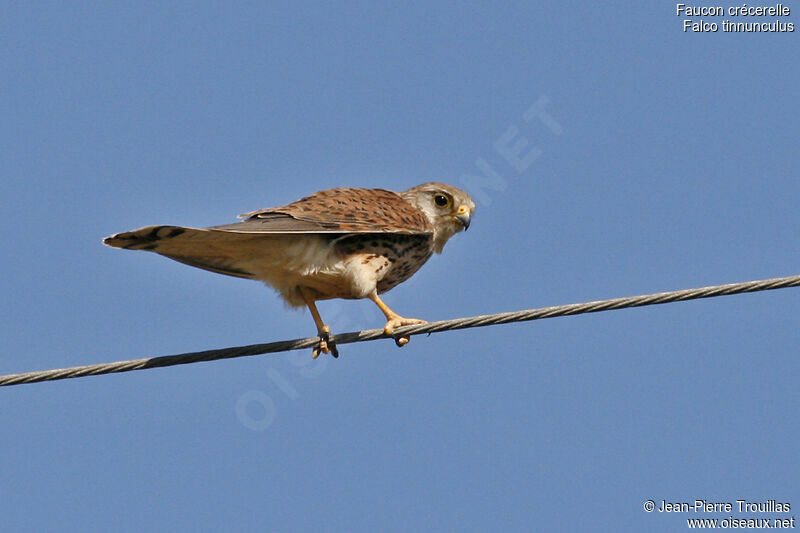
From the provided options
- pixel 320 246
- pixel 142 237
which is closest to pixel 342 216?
pixel 320 246

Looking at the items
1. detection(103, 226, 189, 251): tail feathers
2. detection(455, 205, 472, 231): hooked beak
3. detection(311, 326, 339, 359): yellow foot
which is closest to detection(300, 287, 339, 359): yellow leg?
detection(311, 326, 339, 359): yellow foot

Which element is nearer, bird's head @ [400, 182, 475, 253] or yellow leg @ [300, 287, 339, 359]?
yellow leg @ [300, 287, 339, 359]

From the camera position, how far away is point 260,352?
16.8 ft

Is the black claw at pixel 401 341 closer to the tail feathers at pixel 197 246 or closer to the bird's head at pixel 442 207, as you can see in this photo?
the tail feathers at pixel 197 246

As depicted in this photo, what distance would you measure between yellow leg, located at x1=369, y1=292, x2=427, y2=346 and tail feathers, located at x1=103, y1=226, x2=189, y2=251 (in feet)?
4.00

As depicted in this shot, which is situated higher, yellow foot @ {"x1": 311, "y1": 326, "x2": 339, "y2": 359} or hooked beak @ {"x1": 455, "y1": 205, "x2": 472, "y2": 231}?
hooked beak @ {"x1": 455, "y1": 205, "x2": 472, "y2": 231}

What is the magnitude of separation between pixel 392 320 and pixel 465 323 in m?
1.14

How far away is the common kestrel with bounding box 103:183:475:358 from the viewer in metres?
5.64

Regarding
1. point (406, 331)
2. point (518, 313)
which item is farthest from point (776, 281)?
point (406, 331)

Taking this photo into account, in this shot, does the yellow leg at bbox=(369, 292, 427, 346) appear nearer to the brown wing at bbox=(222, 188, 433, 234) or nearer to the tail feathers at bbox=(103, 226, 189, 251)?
the brown wing at bbox=(222, 188, 433, 234)

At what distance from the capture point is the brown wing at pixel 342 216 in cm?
579

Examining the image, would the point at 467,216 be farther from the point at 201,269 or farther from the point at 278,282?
the point at 201,269

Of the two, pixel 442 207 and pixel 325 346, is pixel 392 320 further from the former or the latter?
pixel 442 207

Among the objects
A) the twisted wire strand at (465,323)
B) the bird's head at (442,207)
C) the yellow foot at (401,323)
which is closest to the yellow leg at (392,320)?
the yellow foot at (401,323)
